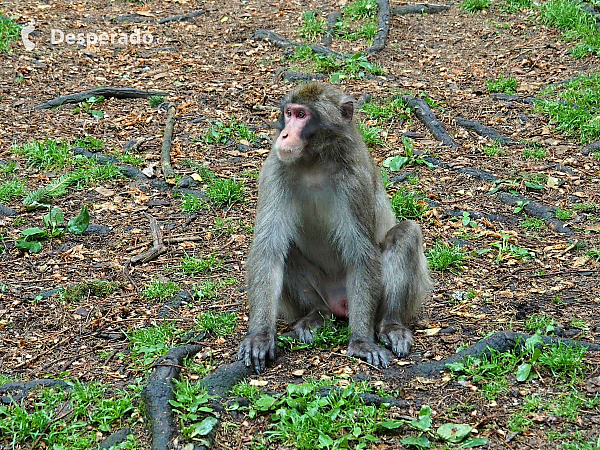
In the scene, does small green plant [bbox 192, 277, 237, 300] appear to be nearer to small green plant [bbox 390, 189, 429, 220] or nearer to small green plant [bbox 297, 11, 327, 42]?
small green plant [bbox 390, 189, 429, 220]

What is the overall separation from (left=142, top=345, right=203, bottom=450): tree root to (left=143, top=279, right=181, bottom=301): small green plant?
3.53 ft

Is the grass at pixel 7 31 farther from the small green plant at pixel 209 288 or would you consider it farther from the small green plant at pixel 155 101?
the small green plant at pixel 209 288

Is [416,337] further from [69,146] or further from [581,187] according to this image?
[69,146]

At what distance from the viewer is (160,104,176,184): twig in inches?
339

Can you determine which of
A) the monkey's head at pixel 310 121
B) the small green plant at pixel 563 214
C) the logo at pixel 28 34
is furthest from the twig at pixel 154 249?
the logo at pixel 28 34

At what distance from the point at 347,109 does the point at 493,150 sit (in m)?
3.97

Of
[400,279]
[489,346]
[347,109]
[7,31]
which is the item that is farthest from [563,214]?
[7,31]

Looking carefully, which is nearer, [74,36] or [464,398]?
[464,398]

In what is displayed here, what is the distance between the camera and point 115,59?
11.8 metres

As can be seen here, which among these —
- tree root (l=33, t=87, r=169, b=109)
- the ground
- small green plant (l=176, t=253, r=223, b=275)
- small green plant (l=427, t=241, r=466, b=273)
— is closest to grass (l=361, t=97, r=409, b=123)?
the ground

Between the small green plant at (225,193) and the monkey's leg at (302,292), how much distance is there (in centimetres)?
230

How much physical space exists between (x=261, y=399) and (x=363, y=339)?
3.29 ft

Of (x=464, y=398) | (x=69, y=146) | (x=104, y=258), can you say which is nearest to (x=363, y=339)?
(x=464, y=398)

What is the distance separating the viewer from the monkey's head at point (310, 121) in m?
5.39
